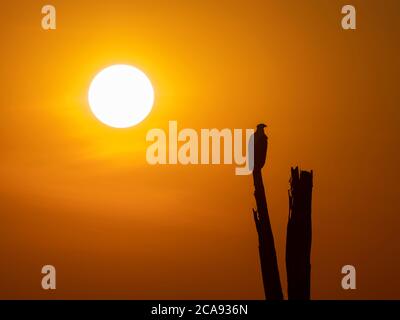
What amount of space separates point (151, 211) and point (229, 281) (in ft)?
7.07

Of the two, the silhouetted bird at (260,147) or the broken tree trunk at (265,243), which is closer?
the broken tree trunk at (265,243)

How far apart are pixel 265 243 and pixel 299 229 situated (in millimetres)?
372

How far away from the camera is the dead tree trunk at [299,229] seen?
718 cm

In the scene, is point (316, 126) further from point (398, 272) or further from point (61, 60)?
point (61, 60)

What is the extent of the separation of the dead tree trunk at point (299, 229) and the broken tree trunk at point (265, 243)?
0.15 metres

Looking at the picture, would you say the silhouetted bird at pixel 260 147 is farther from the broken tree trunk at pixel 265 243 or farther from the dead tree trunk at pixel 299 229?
the dead tree trunk at pixel 299 229

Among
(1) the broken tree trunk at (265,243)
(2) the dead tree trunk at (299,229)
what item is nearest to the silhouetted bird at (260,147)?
(1) the broken tree trunk at (265,243)

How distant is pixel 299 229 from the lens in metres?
7.19

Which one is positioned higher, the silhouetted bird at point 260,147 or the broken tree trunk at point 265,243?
the silhouetted bird at point 260,147

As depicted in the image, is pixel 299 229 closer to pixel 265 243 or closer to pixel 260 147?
pixel 265 243

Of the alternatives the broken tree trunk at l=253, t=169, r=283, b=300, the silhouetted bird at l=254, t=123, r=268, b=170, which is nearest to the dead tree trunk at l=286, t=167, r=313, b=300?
the broken tree trunk at l=253, t=169, r=283, b=300

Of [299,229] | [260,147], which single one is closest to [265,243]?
[299,229]

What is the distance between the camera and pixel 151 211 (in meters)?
14.9

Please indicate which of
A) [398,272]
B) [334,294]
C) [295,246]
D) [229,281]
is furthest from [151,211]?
[295,246]
